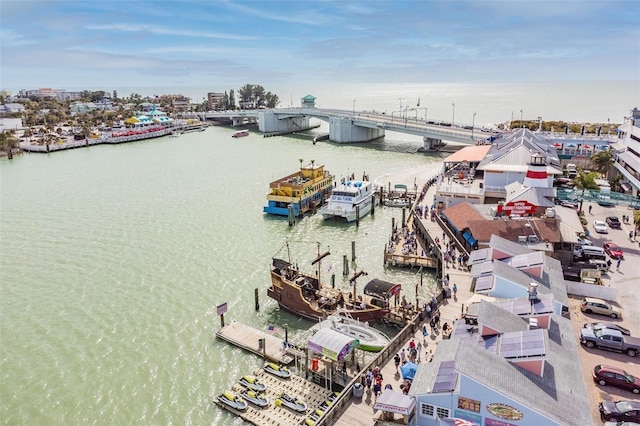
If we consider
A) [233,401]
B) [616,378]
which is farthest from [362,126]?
[616,378]

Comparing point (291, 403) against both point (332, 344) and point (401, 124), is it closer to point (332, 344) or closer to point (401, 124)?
point (332, 344)

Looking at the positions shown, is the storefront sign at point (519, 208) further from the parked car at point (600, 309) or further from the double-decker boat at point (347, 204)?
the double-decker boat at point (347, 204)

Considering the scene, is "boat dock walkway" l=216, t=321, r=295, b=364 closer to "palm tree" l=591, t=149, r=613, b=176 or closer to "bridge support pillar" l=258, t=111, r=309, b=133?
"palm tree" l=591, t=149, r=613, b=176

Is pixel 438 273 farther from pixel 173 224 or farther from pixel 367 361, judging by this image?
pixel 173 224

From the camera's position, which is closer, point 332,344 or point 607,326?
point 332,344

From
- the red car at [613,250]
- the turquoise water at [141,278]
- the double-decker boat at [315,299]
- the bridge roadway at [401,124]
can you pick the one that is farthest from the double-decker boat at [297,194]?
the bridge roadway at [401,124]
